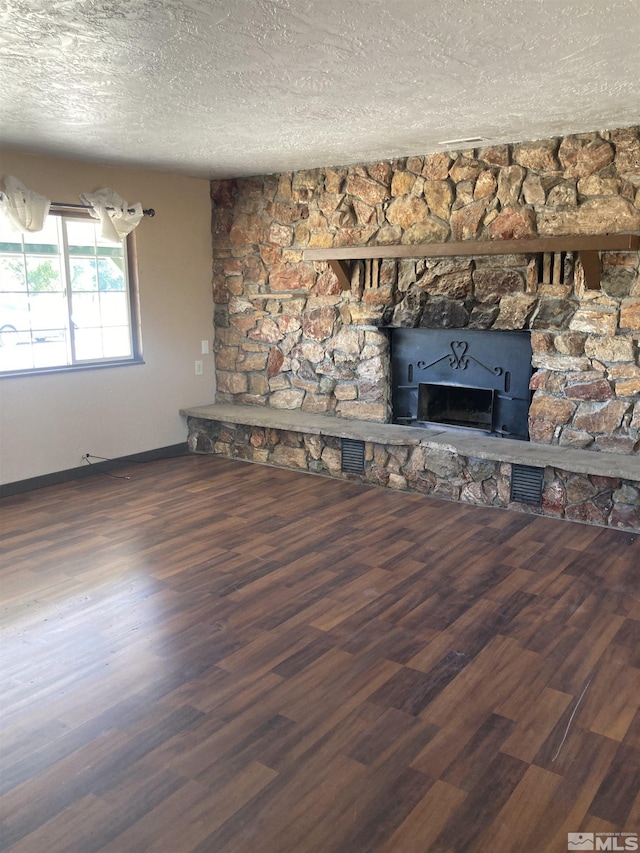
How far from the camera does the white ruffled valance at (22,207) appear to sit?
426 centimetres

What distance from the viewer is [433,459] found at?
452 centimetres

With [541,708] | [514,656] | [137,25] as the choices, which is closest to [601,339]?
[514,656]

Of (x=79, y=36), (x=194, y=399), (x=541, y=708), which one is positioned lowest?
(x=541, y=708)

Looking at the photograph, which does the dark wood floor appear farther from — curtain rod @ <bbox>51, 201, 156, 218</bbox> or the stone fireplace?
curtain rod @ <bbox>51, 201, 156, 218</bbox>

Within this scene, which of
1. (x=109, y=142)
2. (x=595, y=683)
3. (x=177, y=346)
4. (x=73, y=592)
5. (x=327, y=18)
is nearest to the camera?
(x=327, y=18)

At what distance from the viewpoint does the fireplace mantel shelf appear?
3.79 m

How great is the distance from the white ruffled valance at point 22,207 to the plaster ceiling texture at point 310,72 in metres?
0.27

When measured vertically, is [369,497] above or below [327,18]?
below

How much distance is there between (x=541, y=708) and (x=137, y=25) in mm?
2670

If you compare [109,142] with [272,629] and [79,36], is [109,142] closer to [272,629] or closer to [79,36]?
[79,36]

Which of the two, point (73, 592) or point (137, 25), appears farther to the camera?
point (73, 592)

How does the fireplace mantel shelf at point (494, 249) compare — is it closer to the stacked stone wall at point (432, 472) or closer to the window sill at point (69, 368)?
the stacked stone wall at point (432, 472)

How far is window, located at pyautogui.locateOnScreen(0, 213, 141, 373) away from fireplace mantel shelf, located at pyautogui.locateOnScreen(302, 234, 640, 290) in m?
1.47

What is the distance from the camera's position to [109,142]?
4.09 meters
